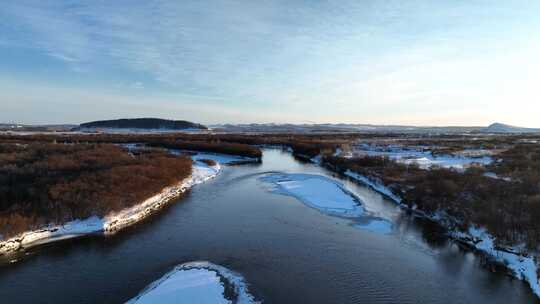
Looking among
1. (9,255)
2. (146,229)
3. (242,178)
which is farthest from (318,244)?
(242,178)

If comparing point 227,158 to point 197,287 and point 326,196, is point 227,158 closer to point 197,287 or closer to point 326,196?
point 326,196

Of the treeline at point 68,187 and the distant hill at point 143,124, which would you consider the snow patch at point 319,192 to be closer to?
the treeline at point 68,187

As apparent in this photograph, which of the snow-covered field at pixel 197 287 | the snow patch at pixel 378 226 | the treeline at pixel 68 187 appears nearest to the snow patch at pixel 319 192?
the snow patch at pixel 378 226

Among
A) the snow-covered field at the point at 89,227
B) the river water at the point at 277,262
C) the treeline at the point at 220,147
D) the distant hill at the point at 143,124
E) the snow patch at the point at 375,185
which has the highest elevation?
the distant hill at the point at 143,124

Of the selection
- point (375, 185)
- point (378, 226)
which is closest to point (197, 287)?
point (378, 226)

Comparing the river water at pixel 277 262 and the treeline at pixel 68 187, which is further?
the treeline at pixel 68 187

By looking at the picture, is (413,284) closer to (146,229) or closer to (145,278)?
(145,278)
